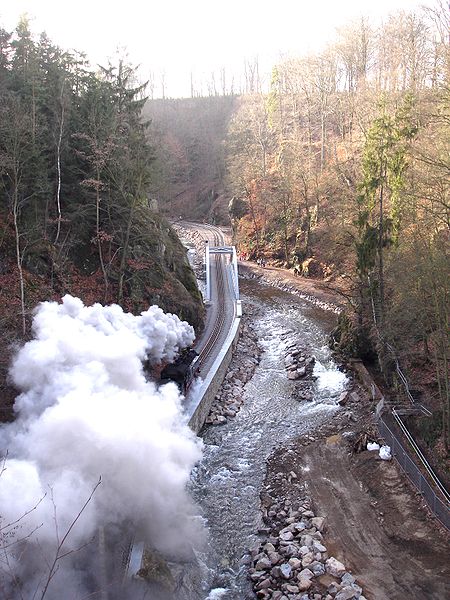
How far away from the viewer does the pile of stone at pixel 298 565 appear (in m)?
12.7

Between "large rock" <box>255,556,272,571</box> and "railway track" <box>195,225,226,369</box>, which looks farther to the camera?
"railway track" <box>195,225,226,369</box>

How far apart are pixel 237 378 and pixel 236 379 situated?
0.55 ft

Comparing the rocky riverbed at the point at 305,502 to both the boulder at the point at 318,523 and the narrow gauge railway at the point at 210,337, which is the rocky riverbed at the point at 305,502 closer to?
the boulder at the point at 318,523

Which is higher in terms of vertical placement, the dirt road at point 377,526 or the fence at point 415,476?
the fence at point 415,476

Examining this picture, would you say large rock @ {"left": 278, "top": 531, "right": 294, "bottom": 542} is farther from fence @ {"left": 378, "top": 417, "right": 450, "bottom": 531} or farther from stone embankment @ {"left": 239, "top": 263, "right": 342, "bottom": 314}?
stone embankment @ {"left": 239, "top": 263, "right": 342, "bottom": 314}

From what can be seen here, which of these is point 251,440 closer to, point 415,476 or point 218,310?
point 415,476

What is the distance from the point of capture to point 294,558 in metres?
13.9

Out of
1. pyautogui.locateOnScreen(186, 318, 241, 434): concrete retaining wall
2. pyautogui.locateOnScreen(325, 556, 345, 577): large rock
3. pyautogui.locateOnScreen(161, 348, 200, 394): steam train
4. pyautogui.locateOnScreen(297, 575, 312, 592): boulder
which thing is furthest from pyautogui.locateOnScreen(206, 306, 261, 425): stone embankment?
pyautogui.locateOnScreen(297, 575, 312, 592): boulder

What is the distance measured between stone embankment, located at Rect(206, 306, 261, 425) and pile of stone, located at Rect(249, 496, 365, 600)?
711 centimetres

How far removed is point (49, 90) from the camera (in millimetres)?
25641

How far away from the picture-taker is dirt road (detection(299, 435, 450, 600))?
12867 mm

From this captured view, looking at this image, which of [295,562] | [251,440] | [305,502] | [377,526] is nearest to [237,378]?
[251,440]

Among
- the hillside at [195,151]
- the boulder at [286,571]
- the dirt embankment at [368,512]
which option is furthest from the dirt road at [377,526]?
the hillside at [195,151]

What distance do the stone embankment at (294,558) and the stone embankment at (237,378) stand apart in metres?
5.85
